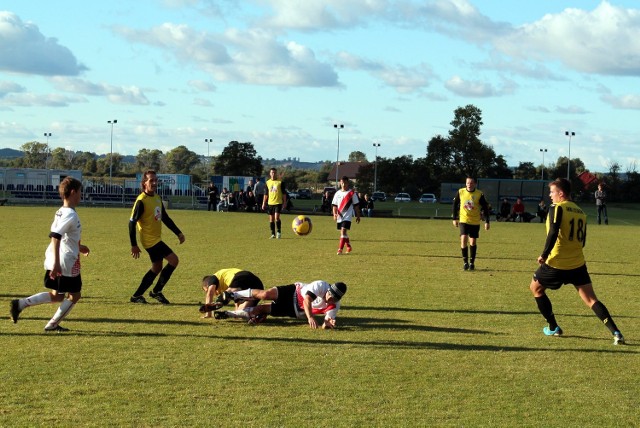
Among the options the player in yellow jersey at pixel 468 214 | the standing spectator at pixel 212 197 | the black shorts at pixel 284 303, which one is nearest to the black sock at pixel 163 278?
the black shorts at pixel 284 303

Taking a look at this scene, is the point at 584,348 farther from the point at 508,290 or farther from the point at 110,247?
the point at 110,247

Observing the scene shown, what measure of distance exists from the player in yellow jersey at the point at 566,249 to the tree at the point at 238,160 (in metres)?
105

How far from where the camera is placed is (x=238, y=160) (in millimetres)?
113625

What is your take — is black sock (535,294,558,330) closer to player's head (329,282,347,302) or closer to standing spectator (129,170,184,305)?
player's head (329,282,347,302)

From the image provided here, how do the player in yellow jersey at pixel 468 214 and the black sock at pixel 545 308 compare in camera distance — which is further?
the player in yellow jersey at pixel 468 214

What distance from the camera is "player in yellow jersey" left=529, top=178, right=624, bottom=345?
937cm

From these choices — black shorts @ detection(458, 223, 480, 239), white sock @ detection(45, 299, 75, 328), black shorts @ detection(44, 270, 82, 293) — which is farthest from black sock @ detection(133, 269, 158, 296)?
black shorts @ detection(458, 223, 480, 239)

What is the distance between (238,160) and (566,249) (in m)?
105

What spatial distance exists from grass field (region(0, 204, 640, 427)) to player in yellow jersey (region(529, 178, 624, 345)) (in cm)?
49

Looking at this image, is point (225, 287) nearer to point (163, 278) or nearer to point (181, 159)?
point (163, 278)

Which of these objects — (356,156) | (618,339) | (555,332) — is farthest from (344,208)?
(356,156)

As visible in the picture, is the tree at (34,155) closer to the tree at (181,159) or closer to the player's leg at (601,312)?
the tree at (181,159)

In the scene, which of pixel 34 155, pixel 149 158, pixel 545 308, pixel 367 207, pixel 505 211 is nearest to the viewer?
pixel 545 308

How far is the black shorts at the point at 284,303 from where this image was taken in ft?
34.0
